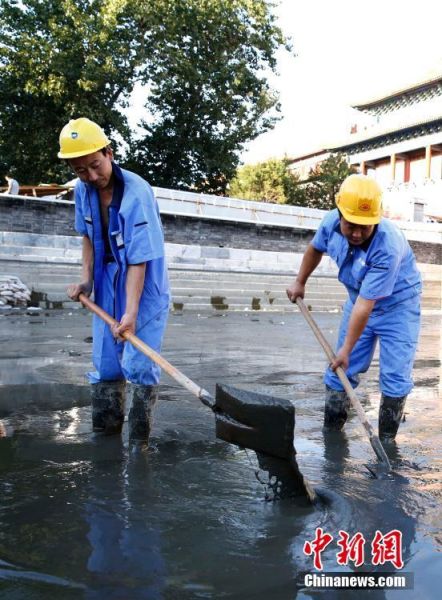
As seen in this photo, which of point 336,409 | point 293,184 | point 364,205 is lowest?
point 336,409

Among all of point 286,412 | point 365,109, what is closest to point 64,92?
point 286,412

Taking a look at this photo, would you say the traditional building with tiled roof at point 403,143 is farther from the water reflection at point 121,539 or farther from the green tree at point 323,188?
the water reflection at point 121,539

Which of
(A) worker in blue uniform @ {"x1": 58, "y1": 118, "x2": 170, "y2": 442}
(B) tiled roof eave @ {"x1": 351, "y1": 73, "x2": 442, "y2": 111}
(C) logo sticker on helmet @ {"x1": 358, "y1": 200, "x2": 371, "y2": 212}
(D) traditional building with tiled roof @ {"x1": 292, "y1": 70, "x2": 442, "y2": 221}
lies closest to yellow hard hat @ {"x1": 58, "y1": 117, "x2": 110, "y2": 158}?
(A) worker in blue uniform @ {"x1": 58, "y1": 118, "x2": 170, "y2": 442}

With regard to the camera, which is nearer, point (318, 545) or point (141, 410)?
point (318, 545)

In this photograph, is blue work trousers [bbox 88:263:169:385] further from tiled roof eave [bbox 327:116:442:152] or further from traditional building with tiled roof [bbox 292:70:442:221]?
tiled roof eave [bbox 327:116:442:152]

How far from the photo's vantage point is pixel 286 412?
238 centimetres

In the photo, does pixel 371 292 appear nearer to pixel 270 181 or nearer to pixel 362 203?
pixel 362 203

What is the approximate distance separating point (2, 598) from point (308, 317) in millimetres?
2452

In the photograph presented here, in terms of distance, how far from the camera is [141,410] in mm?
3129

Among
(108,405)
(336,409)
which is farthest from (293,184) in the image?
(108,405)

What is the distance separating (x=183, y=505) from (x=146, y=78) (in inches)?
A: 824

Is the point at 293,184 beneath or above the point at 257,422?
above

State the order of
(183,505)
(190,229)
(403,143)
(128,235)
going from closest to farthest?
1. (183,505)
2. (128,235)
3. (190,229)
4. (403,143)

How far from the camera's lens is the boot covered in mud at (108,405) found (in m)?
3.30
